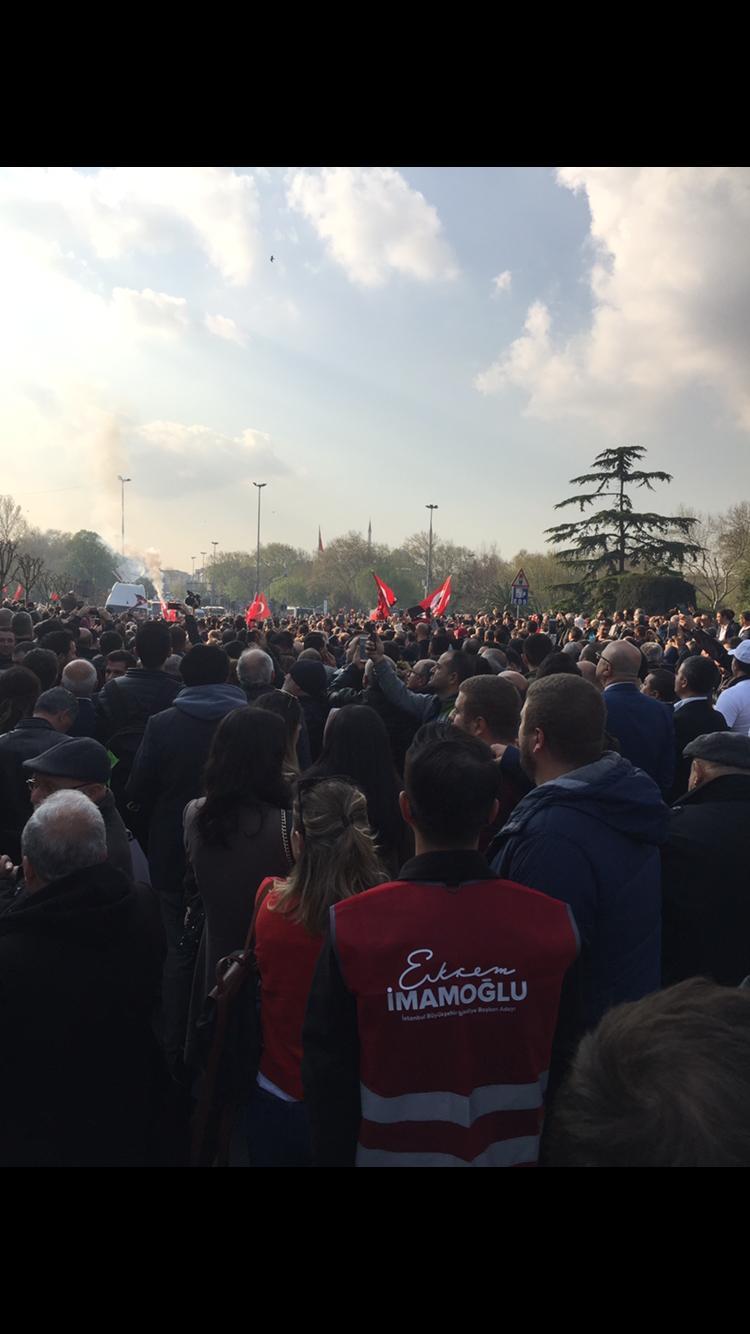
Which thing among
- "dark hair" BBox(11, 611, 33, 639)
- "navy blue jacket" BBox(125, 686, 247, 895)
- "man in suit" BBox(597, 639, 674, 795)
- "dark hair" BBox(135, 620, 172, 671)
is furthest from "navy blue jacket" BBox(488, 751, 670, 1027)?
"dark hair" BBox(11, 611, 33, 639)

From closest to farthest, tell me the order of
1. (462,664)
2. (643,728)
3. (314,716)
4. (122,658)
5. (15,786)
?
(15,786) < (643,728) < (462,664) < (314,716) < (122,658)

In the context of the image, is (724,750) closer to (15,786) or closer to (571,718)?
(571,718)

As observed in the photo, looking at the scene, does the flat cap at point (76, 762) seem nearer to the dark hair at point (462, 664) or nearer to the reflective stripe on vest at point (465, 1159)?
the reflective stripe on vest at point (465, 1159)

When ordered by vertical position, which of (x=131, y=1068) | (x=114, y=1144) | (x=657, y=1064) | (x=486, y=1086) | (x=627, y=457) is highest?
(x=627, y=457)

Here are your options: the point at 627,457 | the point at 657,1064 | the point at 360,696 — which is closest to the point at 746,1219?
the point at 657,1064

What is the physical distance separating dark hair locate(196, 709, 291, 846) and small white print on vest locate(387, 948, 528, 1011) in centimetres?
152

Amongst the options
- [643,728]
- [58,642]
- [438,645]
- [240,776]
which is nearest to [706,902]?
[240,776]

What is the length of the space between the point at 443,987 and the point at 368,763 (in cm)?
213

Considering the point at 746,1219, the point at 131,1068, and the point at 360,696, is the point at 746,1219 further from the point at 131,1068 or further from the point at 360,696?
the point at 360,696

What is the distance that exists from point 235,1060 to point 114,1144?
416 mm

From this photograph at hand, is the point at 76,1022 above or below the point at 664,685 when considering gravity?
below

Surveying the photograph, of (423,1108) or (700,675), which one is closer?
(423,1108)

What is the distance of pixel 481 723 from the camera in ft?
13.2

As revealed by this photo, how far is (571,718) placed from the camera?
307 centimetres
